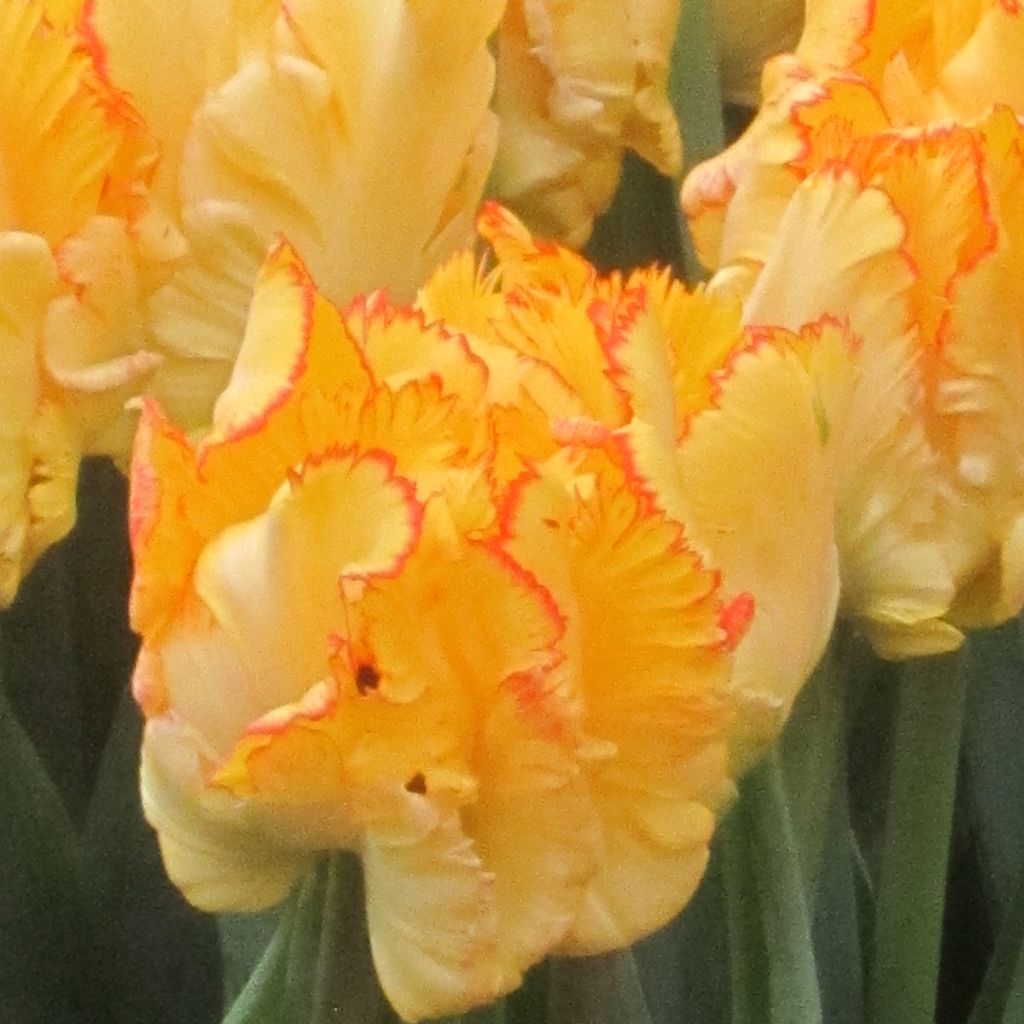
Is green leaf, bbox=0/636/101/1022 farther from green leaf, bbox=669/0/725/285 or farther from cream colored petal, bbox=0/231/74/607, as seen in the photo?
green leaf, bbox=669/0/725/285

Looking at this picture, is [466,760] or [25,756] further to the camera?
[25,756]

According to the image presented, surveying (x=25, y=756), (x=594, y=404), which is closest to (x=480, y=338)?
(x=594, y=404)

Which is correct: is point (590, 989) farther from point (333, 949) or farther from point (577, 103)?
point (577, 103)

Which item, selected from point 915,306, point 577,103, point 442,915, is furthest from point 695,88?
point 442,915

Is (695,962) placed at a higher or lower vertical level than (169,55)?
lower

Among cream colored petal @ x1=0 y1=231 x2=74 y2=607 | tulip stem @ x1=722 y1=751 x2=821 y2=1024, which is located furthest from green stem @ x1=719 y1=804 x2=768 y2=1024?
cream colored petal @ x1=0 y1=231 x2=74 y2=607

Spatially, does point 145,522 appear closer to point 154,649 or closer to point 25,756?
point 154,649

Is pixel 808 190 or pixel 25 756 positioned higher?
pixel 808 190
